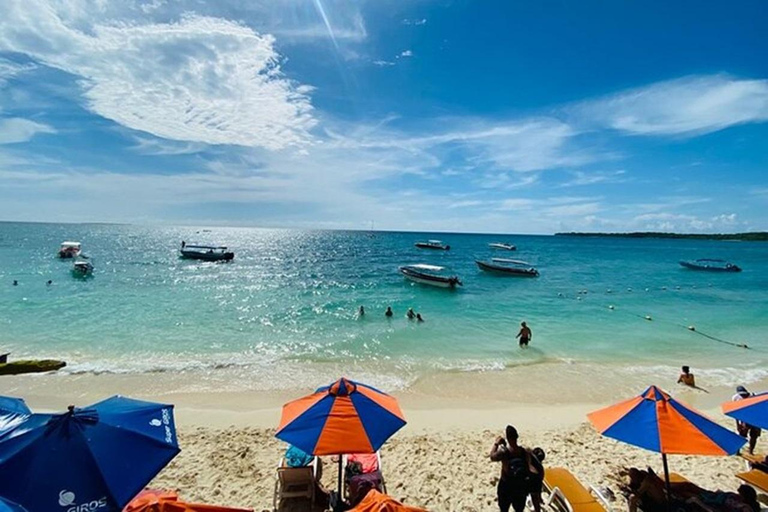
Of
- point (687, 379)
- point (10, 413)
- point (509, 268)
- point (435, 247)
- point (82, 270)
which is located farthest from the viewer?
point (435, 247)

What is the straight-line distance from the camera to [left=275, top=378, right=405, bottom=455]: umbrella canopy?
5133 millimetres

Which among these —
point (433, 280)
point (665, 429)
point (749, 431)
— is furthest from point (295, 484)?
point (433, 280)

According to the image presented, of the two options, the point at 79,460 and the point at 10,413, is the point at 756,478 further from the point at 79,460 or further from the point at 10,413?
the point at 10,413

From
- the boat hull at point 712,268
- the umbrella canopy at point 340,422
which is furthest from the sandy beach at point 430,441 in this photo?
the boat hull at point 712,268

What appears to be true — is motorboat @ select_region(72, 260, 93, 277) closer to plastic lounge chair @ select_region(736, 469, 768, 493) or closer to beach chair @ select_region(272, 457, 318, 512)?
beach chair @ select_region(272, 457, 318, 512)

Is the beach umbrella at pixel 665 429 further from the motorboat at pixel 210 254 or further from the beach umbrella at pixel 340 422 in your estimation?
the motorboat at pixel 210 254

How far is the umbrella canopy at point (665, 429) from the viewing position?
521cm

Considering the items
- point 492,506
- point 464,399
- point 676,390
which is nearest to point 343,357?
point 464,399

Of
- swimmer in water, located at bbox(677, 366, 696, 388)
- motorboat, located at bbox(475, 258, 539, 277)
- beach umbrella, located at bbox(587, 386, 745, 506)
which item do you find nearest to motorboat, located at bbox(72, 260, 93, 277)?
motorboat, located at bbox(475, 258, 539, 277)

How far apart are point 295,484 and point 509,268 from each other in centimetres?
4644

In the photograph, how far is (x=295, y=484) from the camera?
655 cm

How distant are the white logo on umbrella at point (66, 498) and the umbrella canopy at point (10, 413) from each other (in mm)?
1231

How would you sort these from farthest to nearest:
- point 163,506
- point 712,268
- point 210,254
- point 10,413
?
point 210,254, point 712,268, point 10,413, point 163,506

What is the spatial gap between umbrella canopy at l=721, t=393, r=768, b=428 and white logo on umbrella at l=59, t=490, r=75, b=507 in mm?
9391
